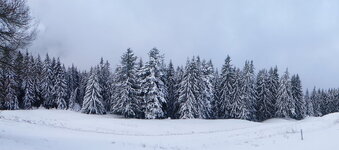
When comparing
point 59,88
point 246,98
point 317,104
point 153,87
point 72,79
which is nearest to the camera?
point 153,87

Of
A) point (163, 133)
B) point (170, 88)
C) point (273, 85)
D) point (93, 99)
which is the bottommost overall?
point (163, 133)

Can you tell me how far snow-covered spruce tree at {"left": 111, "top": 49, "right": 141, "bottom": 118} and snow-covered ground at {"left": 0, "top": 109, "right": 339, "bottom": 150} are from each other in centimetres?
909

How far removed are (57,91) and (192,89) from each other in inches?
1265

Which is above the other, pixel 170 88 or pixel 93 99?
pixel 170 88

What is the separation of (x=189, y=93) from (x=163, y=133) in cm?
1765

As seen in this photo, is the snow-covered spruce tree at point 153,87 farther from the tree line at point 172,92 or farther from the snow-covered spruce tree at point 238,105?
the snow-covered spruce tree at point 238,105

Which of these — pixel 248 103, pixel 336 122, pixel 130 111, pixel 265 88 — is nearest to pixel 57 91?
pixel 130 111

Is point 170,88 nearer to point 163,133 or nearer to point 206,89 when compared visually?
point 206,89

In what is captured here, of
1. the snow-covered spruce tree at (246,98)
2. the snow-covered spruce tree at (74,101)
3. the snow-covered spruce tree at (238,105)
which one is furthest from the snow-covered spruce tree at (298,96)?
the snow-covered spruce tree at (74,101)

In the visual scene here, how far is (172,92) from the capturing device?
59.5 metres

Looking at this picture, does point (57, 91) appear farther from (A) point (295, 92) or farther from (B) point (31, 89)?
(A) point (295, 92)

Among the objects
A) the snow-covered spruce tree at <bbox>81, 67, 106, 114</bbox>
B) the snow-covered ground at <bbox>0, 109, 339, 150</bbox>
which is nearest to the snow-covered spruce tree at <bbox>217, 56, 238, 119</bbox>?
the snow-covered ground at <bbox>0, 109, 339, 150</bbox>

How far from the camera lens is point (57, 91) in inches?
2566

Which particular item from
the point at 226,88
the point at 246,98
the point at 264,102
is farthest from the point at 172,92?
the point at 264,102
